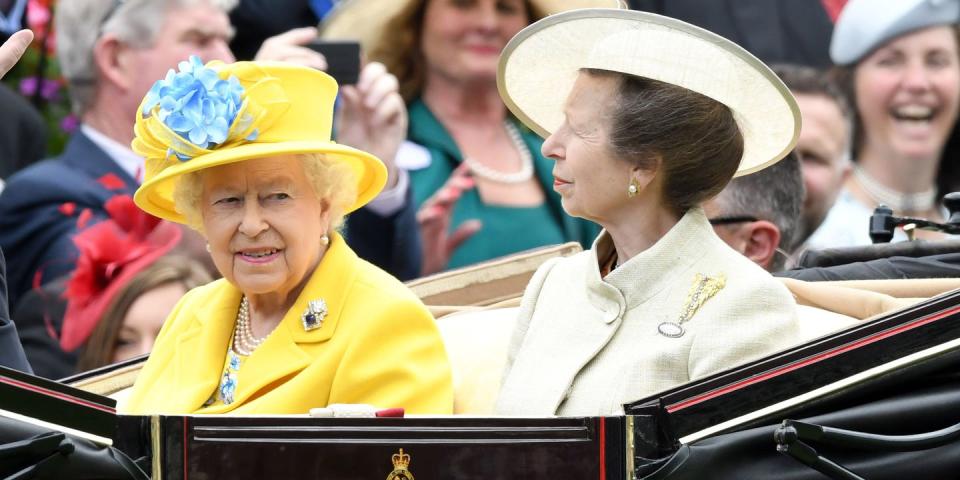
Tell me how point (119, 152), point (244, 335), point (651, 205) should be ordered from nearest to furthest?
point (651, 205) < point (244, 335) < point (119, 152)

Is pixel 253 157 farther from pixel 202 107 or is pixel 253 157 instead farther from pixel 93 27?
pixel 93 27

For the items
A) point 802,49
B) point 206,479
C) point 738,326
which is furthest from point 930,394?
point 802,49

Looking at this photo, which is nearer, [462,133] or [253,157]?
[253,157]

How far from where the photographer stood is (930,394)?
2.71 meters

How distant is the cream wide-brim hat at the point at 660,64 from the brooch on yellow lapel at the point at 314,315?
55 cm

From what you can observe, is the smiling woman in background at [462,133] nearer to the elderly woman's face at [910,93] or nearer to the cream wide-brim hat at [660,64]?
the elderly woman's face at [910,93]

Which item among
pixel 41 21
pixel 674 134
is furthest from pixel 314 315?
pixel 41 21

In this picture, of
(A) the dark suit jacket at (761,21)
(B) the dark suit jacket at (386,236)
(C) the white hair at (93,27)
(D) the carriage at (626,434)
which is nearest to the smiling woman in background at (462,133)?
(B) the dark suit jacket at (386,236)

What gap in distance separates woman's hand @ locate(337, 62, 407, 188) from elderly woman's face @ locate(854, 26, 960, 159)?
6.36ft

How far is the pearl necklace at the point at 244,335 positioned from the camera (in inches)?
133

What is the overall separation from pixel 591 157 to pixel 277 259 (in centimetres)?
66

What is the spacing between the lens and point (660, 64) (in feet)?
9.58

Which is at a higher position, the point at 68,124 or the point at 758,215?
the point at 758,215

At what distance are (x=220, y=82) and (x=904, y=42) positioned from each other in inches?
139
